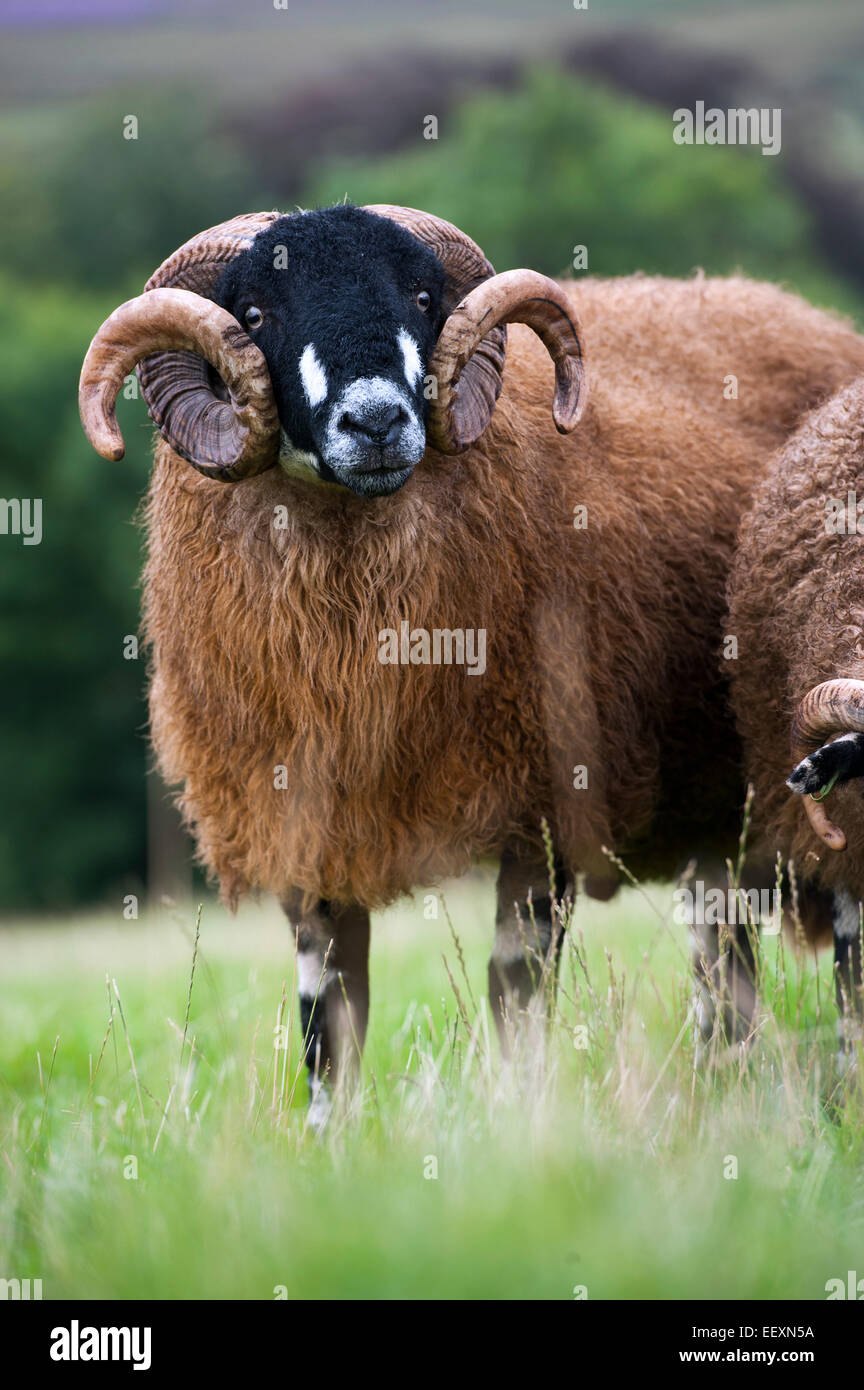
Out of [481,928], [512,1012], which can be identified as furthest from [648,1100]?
[481,928]

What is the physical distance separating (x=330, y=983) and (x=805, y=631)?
7.46ft

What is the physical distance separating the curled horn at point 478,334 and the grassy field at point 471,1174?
184 centimetres

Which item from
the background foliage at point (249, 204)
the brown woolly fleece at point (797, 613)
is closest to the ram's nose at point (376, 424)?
the brown woolly fleece at point (797, 613)

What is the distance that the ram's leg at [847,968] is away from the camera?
18.5 ft

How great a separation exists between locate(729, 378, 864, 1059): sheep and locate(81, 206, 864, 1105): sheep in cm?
39

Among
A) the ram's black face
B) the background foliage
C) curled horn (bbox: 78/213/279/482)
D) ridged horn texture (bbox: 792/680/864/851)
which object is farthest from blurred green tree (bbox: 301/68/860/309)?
ridged horn texture (bbox: 792/680/864/851)

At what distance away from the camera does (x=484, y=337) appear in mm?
5156

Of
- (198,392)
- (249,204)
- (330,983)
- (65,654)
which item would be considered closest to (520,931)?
(330,983)

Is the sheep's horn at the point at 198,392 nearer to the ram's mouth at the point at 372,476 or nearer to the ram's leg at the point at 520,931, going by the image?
the ram's mouth at the point at 372,476

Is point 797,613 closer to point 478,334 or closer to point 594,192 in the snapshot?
point 478,334

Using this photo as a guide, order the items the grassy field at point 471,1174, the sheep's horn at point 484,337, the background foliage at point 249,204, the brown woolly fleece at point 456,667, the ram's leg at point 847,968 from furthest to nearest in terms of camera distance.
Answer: the background foliage at point 249,204 < the ram's leg at point 847,968 < the brown woolly fleece at point 456,667 < the sheep's horn at point 484,337 < the grassy field at point 471,1174

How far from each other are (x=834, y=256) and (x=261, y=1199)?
3235 cm

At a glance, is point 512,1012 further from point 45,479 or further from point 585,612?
point 45,479

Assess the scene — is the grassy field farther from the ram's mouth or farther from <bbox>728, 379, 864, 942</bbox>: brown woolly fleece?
the ram's mouth
